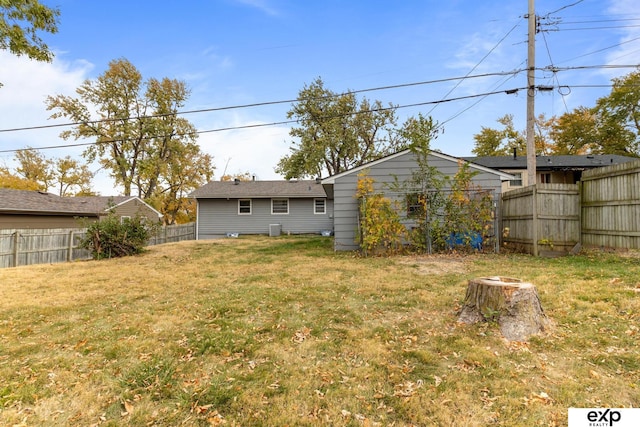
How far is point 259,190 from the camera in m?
19.9

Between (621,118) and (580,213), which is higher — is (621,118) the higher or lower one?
the higher one

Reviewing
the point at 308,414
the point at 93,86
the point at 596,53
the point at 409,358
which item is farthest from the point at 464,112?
the point at 93,86

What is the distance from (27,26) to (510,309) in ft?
38.9

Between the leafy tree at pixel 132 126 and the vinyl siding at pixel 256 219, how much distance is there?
9112 millimetres

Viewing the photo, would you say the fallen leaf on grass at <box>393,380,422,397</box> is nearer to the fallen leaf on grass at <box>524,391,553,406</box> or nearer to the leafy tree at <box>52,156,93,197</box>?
the fallen leaf on grass at <box>524,391,553,406</box>

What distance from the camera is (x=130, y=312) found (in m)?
4.54

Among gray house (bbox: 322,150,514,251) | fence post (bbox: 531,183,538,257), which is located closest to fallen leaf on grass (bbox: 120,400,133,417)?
gray house (bbox: 322,150,514,251)

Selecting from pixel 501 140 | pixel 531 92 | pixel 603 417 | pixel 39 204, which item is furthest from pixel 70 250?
pixel 501 140

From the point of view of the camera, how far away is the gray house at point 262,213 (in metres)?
19.6

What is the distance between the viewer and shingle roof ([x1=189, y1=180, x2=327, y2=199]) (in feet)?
62.8

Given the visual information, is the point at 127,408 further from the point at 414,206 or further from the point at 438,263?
the point at 414,206

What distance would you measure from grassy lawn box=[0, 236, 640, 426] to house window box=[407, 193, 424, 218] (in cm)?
421

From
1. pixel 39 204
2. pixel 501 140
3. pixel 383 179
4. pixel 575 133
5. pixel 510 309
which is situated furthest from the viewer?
pixel 501 140

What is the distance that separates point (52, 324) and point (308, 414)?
4.03 m
